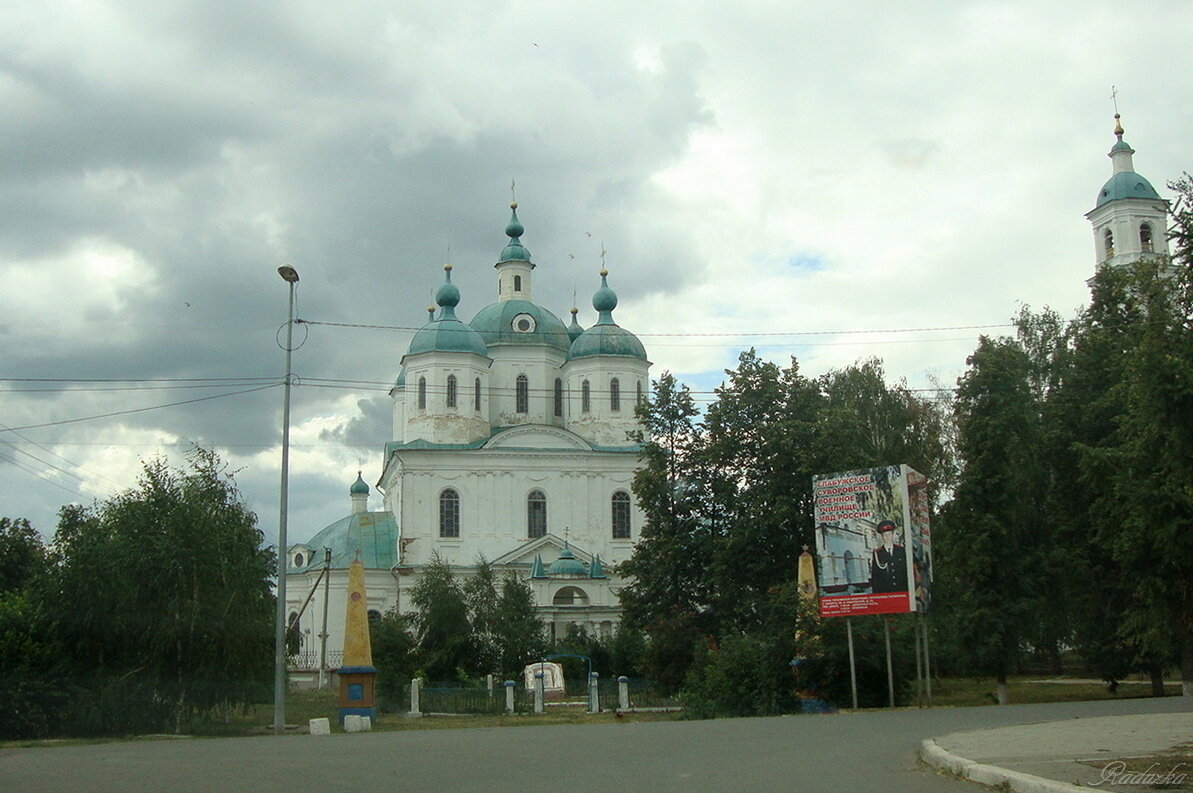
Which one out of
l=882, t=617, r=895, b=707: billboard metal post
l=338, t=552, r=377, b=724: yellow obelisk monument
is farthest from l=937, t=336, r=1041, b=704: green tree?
l=338, t=552, r=377, b=724: yellow obelisk monument

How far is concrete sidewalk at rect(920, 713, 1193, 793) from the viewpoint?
1082cm

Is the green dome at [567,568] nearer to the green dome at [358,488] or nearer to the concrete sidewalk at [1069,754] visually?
the green dome at [358,488]

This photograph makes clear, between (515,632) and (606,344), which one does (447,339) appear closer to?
(606,344)

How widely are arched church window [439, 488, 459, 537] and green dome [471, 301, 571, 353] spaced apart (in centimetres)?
956

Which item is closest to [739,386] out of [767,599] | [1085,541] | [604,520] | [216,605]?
[767,599]

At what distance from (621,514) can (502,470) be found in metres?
6.61

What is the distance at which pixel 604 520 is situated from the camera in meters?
62.9

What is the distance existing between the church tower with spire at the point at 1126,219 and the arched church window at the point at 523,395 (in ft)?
97.9

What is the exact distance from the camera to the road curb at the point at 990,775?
10355 millimetres

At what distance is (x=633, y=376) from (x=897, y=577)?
37107mm

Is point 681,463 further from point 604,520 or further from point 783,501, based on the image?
point 604,520

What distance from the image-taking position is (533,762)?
15.1 m

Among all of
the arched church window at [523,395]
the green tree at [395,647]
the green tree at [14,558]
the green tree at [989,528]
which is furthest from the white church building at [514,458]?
the green tree at [989,528]

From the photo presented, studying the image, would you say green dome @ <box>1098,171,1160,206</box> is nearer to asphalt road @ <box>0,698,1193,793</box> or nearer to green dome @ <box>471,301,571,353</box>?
green dome @ <box>471,301,571,353</box>
